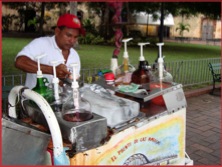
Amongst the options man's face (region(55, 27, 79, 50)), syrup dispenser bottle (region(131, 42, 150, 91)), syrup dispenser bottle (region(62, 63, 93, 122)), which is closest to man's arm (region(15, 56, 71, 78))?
syrup dispenser bottle (region(62, 63, 93, 122))

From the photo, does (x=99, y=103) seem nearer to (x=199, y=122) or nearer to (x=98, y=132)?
(x=98, y=132)

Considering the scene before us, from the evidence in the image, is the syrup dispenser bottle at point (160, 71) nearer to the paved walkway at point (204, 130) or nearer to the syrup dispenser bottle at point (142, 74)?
the syrup dispenser bottle at point (142, 74)

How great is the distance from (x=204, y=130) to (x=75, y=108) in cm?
337

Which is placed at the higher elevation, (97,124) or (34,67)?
(34,67)

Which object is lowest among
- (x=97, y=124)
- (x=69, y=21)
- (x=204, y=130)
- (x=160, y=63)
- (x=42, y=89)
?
(x=204, y=130)

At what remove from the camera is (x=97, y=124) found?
49.3 inches

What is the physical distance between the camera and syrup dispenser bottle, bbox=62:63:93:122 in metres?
1.27

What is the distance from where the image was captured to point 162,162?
5.63 ft

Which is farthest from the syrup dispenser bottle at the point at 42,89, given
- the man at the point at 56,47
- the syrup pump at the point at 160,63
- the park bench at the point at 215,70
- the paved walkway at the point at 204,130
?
the park bench at the point at 215,70

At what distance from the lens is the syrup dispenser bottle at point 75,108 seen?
127cm

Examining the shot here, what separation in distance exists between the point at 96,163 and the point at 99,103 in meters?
0.32

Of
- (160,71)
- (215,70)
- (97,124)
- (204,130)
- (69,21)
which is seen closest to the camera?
(97,124)

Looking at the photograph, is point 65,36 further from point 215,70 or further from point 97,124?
point 215,70

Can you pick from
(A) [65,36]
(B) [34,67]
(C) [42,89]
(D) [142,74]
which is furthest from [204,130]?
(C) [42,89]
